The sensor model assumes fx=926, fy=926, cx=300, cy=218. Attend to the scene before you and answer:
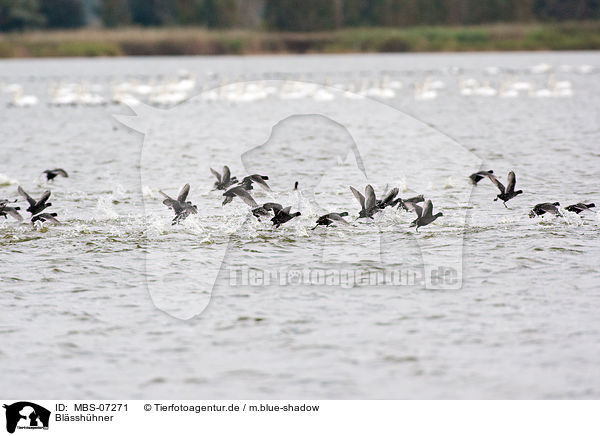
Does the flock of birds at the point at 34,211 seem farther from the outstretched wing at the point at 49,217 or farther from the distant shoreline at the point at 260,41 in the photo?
the distant shoreline at the point at 260,41

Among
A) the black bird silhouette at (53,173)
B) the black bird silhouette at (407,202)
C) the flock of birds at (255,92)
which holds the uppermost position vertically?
the flock of birds at (255,92)

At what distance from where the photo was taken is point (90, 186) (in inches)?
706

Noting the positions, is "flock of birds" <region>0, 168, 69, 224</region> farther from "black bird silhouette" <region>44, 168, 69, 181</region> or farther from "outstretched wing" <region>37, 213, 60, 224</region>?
"black bird silhouette" <region>44, 168, 69, 181</region>

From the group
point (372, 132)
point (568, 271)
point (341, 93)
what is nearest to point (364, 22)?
point (341, 93)

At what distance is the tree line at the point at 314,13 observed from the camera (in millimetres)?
82812

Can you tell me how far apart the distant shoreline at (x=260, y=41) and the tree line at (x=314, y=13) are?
38.6 ft

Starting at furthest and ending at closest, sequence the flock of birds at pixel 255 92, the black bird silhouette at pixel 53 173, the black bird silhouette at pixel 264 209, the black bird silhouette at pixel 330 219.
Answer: the flock of birds at pixel 255 92
the black bird silhouette at pixel 53 173
the black bird silhouette at pixel 264 209
the black bird silhouette at pixel 330 219

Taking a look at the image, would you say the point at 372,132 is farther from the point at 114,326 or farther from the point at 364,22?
the point at 364,22

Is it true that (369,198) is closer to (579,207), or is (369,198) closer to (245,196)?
(245,196)

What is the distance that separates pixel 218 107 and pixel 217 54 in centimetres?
3353
